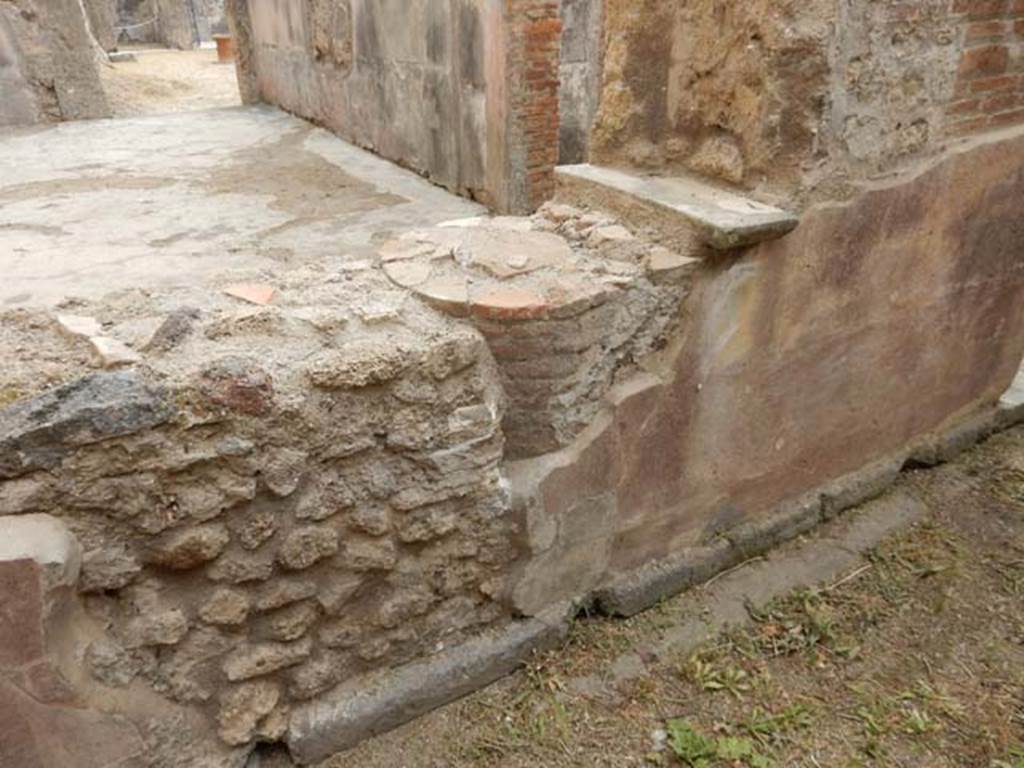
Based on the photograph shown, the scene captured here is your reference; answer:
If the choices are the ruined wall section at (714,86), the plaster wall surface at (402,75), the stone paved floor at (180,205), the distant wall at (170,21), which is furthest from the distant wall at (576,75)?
the distant wall at (170,21)

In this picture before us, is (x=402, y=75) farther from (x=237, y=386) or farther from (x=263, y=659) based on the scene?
(x=263, y=659)

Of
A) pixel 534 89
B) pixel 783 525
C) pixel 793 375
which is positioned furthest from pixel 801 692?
pixel 534 89

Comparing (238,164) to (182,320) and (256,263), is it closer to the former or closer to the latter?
(256,263)

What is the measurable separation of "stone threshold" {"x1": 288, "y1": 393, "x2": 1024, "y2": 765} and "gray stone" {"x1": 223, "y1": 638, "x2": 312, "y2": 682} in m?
0.17

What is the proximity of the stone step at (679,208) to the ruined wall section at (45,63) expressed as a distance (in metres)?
6.35

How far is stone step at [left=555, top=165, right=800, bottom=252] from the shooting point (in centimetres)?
202

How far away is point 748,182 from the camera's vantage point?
2203 mm

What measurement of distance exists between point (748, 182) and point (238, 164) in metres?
4.69

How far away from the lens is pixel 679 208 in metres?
2.12

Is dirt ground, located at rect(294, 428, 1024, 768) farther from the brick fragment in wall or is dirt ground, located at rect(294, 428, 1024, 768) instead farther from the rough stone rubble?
the brick fragment in wall

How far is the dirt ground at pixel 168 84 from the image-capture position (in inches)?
374

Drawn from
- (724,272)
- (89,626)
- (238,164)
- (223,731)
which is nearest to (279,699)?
(223,731)

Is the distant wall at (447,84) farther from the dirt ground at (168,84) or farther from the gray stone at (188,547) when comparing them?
the gray stone at (188,547)

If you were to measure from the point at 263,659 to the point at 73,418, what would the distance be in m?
0.74
